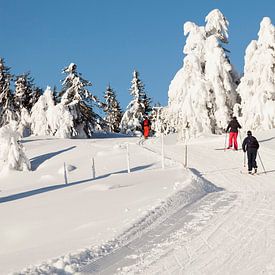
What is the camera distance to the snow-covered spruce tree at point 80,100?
45594 millimetres

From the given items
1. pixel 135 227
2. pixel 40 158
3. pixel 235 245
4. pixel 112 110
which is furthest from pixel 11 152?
pixel 112 110

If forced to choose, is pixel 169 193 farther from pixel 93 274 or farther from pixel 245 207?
pixel 93 274

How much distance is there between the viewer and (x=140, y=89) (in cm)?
6200

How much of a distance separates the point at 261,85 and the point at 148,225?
28.9 meters

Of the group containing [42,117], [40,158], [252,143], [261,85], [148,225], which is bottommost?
[148,225]

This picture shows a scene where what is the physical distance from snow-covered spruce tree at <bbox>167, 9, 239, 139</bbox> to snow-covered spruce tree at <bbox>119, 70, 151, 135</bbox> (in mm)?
19715

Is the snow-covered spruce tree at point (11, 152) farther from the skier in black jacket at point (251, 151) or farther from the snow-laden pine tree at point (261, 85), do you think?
the snow-laden pine tree at point (261, 85)

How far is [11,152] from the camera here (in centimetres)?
2758

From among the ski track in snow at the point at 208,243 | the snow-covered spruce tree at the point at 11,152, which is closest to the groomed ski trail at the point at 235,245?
the ski track in snow at the point at 208,243

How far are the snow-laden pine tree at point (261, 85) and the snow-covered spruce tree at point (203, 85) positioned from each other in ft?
4.77

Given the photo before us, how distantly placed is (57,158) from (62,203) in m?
16.8

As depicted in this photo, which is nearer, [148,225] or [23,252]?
[23,252]

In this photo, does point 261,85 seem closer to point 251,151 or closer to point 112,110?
point 251,151

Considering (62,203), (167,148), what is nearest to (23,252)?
(62,203)
